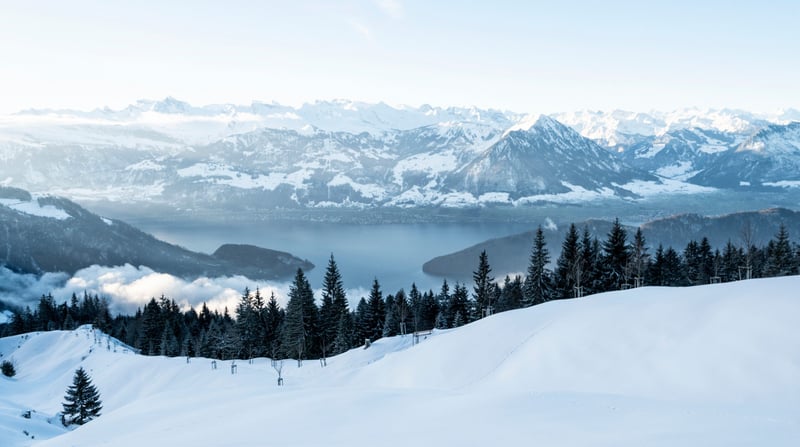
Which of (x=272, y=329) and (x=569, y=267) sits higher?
(x=569, y=267)

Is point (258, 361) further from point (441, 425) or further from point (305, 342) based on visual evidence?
point (441, 425)

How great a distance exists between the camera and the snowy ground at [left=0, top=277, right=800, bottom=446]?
1483cm

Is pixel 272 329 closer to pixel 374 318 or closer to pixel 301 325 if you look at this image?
pixel 301 325

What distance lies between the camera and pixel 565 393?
65.1 feet

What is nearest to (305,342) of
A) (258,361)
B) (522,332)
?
(258,361)

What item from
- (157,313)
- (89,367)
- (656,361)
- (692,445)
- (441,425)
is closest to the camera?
(692,445)

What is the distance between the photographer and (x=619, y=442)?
1291 cm

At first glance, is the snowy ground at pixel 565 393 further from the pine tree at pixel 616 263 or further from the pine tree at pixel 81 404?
the pine tree at pixel 616 263

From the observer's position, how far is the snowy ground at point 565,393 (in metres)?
14.8

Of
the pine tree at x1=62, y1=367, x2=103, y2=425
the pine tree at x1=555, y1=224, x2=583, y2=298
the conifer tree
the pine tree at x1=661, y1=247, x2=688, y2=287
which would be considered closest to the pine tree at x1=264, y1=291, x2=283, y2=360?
the pine tree at x1=62, y1=367, x2=103, y2=425

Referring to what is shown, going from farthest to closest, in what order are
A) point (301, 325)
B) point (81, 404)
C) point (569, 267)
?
1. point (301, 325)
2. point (569, 267)
3. point (81, 404)

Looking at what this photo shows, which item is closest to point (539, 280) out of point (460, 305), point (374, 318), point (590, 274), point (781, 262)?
point (590, 274)

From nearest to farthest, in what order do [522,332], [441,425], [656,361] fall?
[441,425] → [656,361] → [522,332]

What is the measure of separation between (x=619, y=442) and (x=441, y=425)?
5419 millimetres
